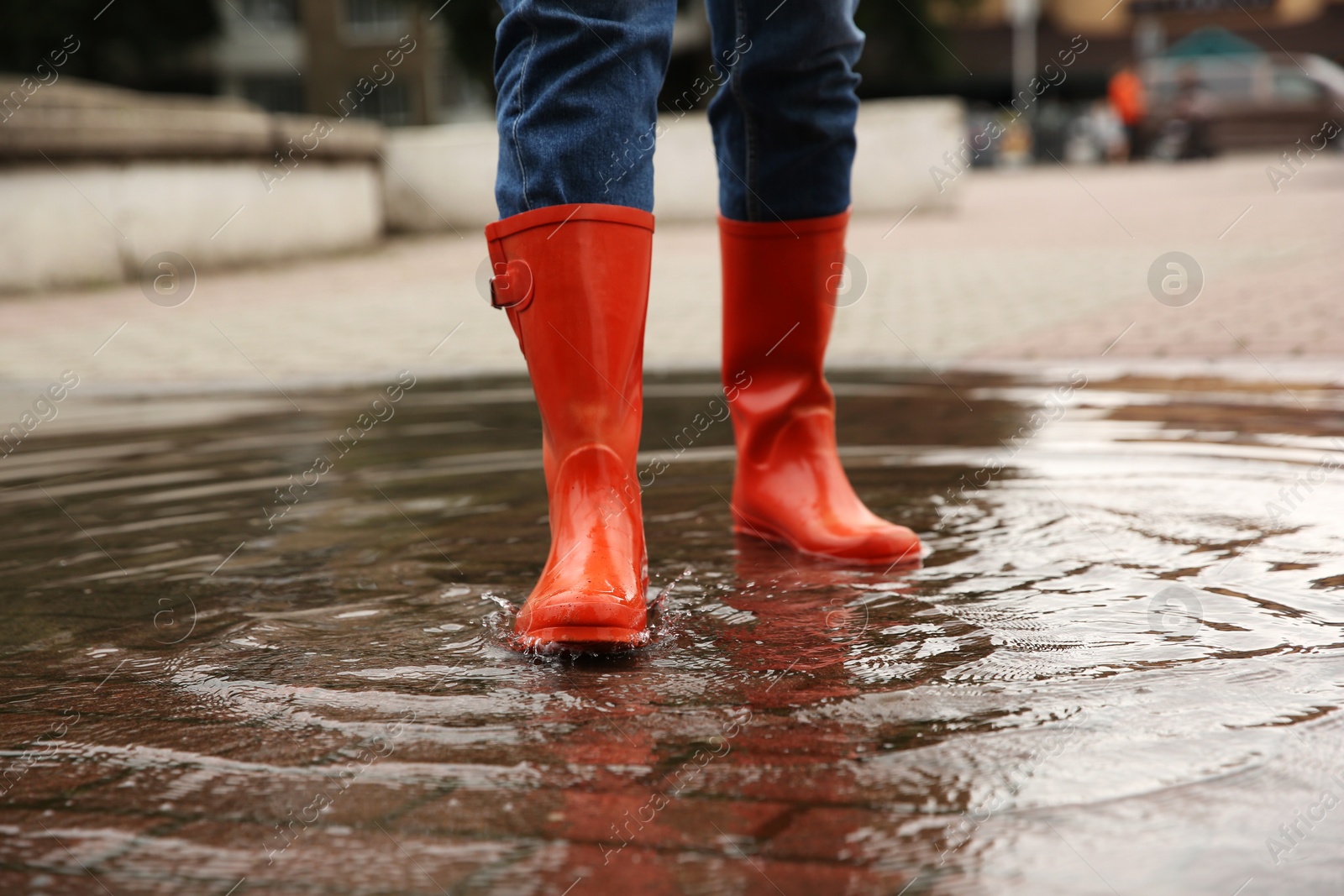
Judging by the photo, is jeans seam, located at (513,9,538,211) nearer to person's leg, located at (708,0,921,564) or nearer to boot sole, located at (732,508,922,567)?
person's leg, located at (708,0,921,564)

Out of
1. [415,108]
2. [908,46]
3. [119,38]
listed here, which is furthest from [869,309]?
[415,108]

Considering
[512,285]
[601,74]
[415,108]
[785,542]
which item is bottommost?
[785,542]

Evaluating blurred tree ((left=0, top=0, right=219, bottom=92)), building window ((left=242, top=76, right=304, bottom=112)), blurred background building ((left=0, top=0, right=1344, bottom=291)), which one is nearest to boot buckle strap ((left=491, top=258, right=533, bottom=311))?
blurred background building ((left=0, top=0, right=1344, bottom=291))

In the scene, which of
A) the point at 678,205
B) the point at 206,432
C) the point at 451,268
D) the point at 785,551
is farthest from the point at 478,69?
the point at 785,551

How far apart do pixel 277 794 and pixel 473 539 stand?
1044mm

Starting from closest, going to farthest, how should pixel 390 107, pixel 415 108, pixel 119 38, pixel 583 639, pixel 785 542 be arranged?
pixel 583 639
pixel 785 542
pixel 119 38
pixel 415 108
pixel 390 107

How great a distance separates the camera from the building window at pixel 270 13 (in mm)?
40219

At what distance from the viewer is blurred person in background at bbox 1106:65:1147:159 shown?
25.8 meters

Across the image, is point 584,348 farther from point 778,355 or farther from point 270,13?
point 270,13

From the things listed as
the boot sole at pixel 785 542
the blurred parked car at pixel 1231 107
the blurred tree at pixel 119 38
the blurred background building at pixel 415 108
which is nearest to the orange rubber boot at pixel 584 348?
the boot sole at pixel 785 542

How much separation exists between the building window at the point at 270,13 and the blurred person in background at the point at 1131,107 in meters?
23.7

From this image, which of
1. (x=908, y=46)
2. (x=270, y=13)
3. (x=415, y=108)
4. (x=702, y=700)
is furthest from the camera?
(x=270, y=13)

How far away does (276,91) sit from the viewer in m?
40.8

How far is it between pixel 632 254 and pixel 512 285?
0.15 metres
